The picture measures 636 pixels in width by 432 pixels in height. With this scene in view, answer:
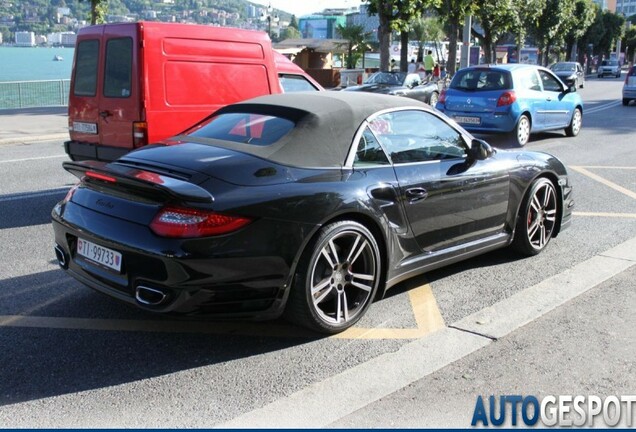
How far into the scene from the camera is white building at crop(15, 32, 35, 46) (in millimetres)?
68938

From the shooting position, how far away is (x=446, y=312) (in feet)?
15.9

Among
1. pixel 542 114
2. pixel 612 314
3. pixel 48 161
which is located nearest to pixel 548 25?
pixel 542 114

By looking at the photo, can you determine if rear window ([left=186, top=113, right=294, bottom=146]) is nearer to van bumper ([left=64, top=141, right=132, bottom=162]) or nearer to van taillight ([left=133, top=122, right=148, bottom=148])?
van taillight ([left=133, top=122, right=148, bottom=148])

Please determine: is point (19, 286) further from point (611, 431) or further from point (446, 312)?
point (611, 431)

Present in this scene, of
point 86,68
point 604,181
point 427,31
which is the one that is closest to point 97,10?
point 86,68

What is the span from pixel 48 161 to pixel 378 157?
8.36 meters

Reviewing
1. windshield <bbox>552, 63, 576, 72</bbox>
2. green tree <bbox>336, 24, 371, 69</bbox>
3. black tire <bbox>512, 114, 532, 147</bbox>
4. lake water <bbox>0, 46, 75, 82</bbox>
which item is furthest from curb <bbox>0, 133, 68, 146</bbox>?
green tree <bbox>336, 24, 371, 69</bbox>

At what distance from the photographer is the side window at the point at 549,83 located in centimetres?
1523

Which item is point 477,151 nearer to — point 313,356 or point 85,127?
point 313,356

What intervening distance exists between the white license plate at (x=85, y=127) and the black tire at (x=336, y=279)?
4.89m

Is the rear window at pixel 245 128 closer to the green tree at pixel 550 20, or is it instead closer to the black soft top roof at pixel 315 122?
the black soft top roof at pixel 315 122

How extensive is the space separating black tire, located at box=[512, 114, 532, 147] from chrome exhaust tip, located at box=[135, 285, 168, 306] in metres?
11.6

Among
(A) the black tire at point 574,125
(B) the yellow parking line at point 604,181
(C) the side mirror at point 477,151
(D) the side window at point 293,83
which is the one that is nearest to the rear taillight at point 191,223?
(C) the side mirror at point 477,151

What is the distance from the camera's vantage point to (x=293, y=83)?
10.1 meters
